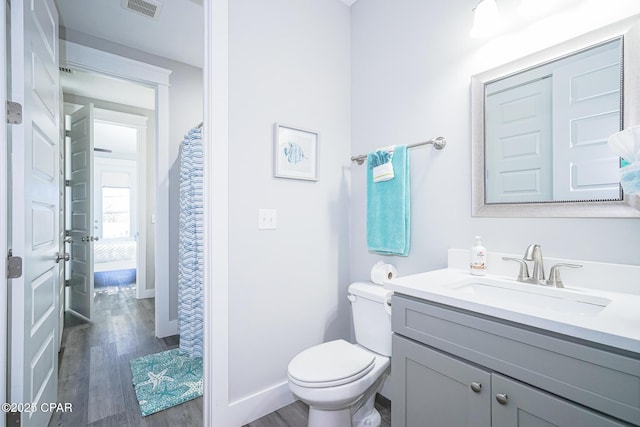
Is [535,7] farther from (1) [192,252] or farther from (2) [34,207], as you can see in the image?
(1) [192,252]

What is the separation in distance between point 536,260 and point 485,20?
41.5 inches

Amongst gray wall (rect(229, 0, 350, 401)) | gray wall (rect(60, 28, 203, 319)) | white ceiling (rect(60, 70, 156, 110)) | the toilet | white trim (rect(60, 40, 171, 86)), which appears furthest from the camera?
white ceiling (rect(60, 70, 156, 110))

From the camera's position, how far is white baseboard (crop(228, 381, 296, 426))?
1552 millimetres

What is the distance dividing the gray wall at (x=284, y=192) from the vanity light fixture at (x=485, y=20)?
921mm

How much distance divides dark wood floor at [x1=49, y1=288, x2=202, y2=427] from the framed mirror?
2.01 meters

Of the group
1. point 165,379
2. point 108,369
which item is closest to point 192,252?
point 165,379

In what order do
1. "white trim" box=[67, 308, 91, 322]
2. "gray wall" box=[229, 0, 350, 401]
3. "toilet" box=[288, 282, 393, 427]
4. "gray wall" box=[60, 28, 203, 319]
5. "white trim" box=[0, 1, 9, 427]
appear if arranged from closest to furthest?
"white trim" box=[0, 1, 9, 427]
"toilet" box=[288, 282, 393, 427]
"gray wall" box=[229, 0, 350, 401]
"gray wall" box=[60, 28, 203, 319]
"white trim" box=[67, 308, 91, 322]

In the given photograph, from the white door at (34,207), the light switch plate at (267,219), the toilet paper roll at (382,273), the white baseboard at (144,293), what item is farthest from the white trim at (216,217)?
the white baseboard at (144,293)

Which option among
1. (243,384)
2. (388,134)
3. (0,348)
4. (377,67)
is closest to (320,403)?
(243,384)

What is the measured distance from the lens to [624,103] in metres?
1.02

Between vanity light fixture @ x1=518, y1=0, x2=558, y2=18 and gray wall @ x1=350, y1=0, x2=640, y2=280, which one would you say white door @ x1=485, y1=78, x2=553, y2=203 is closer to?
gray wall @ x1=350, y1=0, x2=640, y2=280

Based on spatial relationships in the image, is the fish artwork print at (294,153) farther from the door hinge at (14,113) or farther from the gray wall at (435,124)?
the door hinge at (14,113)

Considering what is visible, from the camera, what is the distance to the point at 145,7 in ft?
7.26

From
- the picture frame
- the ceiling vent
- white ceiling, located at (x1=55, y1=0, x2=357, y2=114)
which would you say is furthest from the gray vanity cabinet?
the ceiling vent
